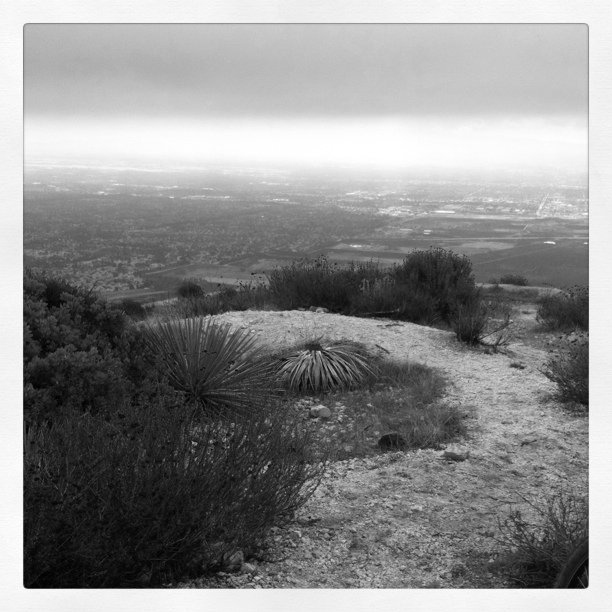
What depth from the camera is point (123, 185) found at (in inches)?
219

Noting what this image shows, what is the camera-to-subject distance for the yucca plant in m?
5.62

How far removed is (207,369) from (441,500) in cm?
235

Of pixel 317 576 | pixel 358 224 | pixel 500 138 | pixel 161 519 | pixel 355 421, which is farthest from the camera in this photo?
pixel 358 224

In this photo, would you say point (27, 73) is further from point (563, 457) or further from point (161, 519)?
point (563, 457)

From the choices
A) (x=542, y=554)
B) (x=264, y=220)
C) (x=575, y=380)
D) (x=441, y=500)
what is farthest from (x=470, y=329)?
(x=542, y=554)

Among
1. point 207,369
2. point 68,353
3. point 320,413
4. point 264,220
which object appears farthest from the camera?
point 264,220

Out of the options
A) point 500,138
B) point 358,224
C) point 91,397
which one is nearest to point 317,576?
point 91,397

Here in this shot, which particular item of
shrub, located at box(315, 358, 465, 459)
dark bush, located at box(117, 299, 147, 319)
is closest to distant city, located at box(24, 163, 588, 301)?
dark bush, located at box(117, 299, 147, 319)

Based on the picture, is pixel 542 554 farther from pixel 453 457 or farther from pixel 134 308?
pixel 134 308

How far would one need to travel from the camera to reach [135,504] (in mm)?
2836

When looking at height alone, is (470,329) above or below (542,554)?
above

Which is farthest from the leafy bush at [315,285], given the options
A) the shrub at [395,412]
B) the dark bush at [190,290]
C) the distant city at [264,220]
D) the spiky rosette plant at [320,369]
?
the spiky rosette plant at [320,369]

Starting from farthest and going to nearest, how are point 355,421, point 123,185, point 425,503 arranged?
point 355,421 < point 123,185 < point 425,503
